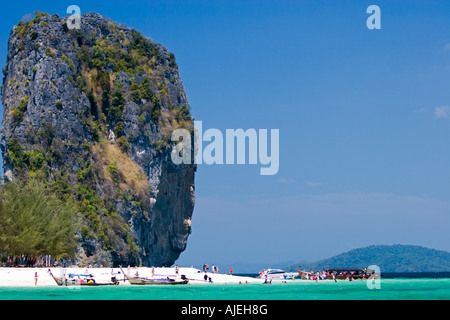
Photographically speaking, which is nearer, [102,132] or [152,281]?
[152,281]

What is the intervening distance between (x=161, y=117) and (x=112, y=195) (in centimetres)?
1781

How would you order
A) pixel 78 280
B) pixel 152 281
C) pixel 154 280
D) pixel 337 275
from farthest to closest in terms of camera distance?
pixel 337 275 < pixel 154 280 < pixel 152 281 < pixel 78 280

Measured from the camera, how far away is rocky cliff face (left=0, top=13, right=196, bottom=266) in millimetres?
80750

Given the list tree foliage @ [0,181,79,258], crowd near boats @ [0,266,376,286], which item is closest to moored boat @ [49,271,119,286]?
crowd near boats @ [0,266,376,286]

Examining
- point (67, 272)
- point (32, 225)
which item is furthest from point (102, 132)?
point (67, 272)

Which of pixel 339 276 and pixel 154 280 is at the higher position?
pixel 339 276

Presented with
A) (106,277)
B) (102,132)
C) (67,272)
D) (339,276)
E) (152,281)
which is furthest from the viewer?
(102,132)

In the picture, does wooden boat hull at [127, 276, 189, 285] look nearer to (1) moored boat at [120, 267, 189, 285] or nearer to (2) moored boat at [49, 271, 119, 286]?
(1) moored boat at [120, 267, 189, 285]

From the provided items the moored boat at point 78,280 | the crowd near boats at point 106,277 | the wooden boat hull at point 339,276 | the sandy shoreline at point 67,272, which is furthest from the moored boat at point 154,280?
the wooden boat hull at point 339,276

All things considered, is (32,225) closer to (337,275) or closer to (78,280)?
(78,280)

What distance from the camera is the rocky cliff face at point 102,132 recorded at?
8075 cm

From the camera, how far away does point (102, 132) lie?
91.9 meters
